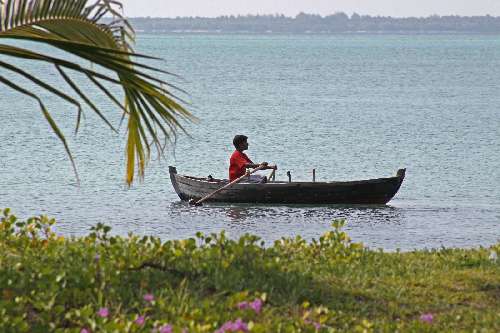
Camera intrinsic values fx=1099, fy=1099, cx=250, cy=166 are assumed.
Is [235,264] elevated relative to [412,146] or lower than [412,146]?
elevated

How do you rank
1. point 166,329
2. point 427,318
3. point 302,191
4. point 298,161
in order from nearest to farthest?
1. point 166,329
2. point 427,318
3. point 302,191
4. point 298,161

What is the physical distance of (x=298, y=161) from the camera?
38.8 m

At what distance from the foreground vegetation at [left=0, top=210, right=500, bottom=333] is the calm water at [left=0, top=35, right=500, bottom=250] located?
12.2 metres

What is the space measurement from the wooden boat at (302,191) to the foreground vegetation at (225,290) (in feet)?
50.6

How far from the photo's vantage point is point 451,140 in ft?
156

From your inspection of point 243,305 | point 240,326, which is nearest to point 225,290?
point 243,305

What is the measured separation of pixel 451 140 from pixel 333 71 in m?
70.8

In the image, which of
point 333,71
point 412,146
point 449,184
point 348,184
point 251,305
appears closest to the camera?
point 251,305

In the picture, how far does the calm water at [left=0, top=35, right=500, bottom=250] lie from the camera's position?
24047 millimetres

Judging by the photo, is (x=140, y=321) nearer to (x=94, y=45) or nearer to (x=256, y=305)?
(x=256, y=305)

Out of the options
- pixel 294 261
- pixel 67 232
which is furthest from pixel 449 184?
pixel 294 261

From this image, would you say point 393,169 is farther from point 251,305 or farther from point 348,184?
point 251,305

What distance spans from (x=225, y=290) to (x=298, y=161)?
31413 mm

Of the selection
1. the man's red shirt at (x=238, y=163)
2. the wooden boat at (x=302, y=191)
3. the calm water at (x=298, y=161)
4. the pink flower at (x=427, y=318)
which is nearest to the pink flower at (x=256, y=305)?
the pink flower at (x=427, y=318)
